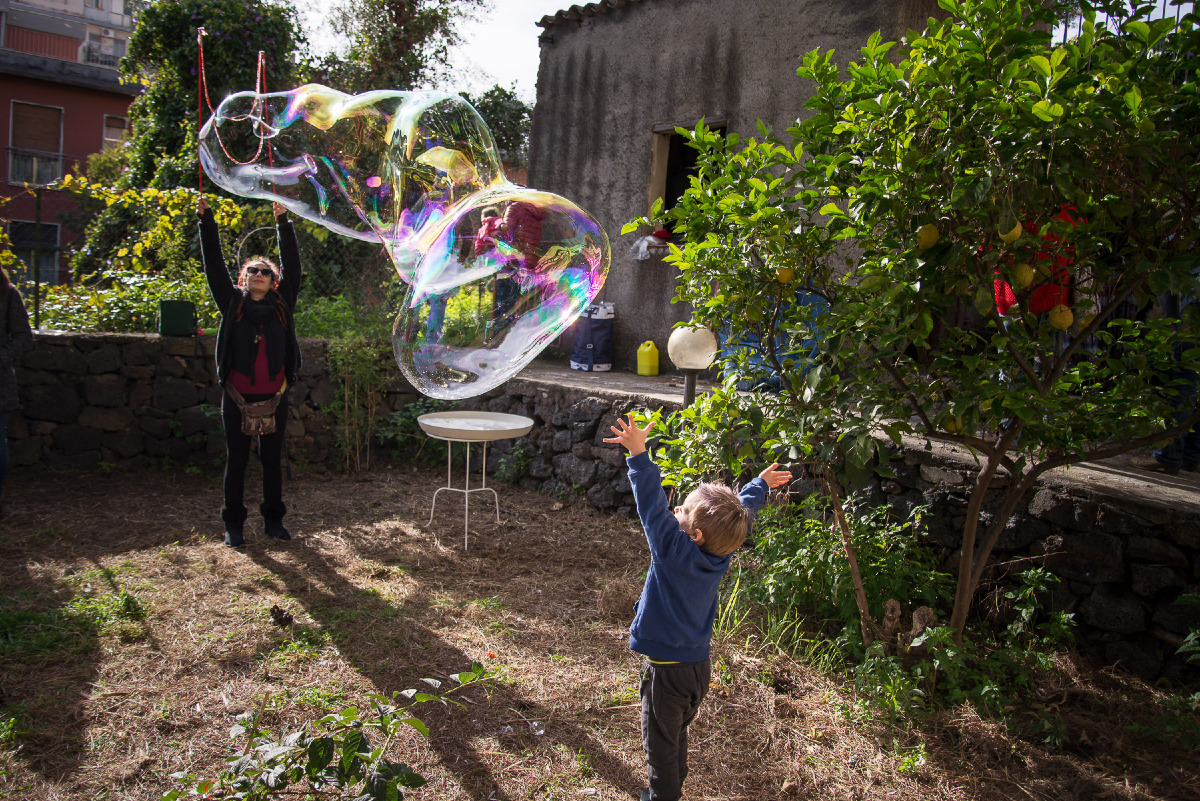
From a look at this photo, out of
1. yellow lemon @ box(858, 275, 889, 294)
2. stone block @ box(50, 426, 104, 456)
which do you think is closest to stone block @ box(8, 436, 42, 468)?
stone block @ box(50, 426, 104, 456)

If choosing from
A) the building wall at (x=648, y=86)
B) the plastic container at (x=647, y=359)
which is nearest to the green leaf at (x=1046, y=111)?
the building wall at (x=648, y=86)

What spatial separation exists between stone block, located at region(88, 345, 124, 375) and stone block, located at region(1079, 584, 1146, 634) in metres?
6.50

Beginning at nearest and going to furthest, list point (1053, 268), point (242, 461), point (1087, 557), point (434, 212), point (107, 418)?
point (1053, 268) → point (1087, 557) → point (434, 212) → point (242, 461) → point (107, 418)

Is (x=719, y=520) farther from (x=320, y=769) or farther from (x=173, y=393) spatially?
(x=173, y=393)

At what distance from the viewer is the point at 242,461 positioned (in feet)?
15.0

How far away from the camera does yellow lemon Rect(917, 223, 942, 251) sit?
207cm

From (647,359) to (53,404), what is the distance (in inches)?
197

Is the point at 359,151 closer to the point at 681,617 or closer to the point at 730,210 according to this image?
the point at 730,210

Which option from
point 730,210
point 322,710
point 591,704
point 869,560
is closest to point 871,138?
point 730,210

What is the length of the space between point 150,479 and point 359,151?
12.4 feet

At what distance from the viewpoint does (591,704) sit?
3.00 metres

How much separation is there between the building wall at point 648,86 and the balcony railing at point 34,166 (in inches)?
525

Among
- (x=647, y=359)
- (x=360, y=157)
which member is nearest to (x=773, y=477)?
(x=360, y=157)

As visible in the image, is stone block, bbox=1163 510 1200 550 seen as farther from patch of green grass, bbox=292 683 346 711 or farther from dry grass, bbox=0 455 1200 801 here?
patch of green grass, bbox=292 683 346 711
